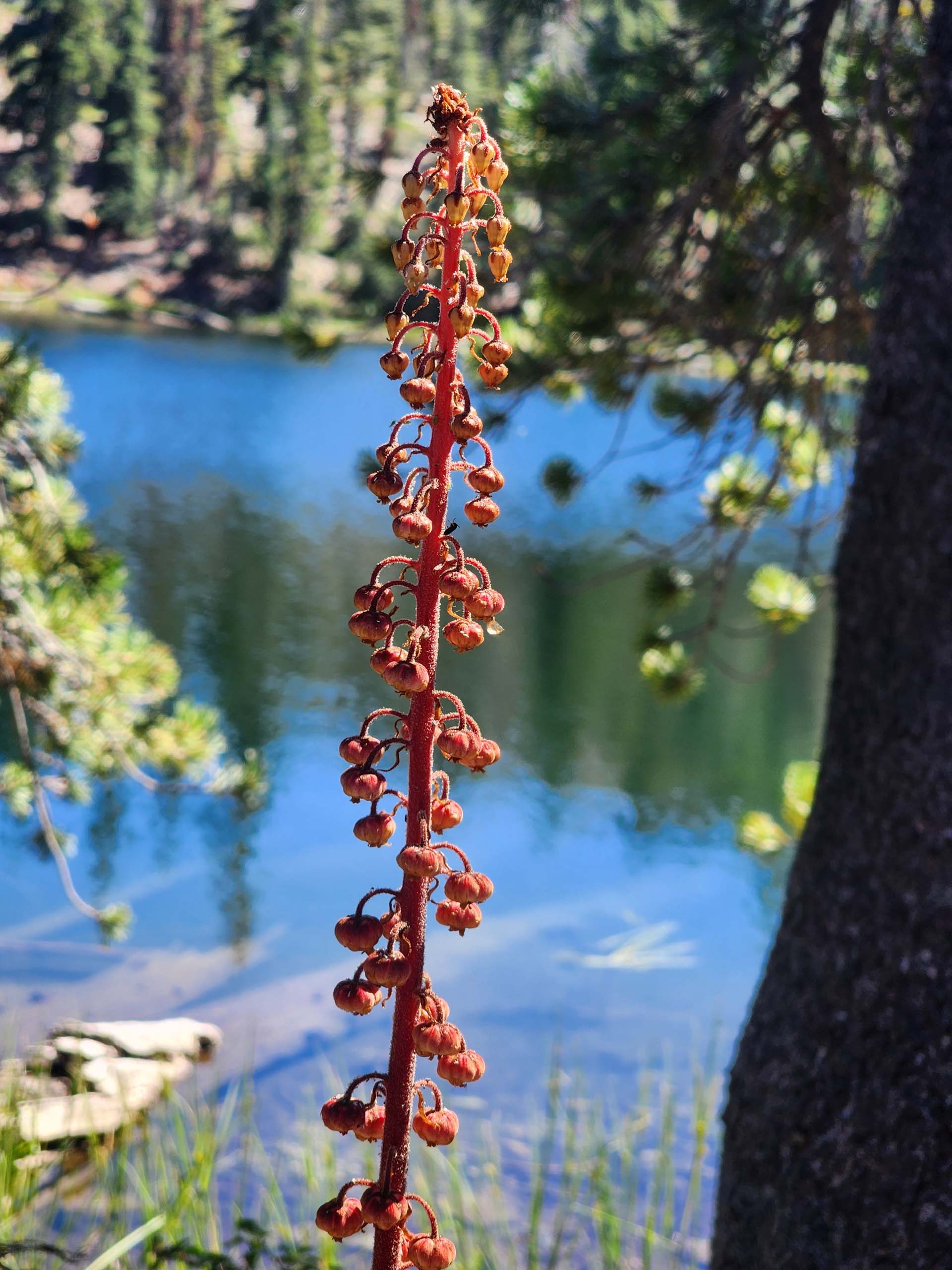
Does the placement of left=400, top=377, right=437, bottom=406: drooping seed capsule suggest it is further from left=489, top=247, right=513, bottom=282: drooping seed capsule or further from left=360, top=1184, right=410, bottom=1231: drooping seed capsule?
left=360, top=1184, right=410, bottom=1231: drooping seed capsule

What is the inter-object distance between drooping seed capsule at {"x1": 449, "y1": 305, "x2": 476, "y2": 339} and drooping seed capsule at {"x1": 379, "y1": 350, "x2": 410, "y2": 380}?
0.04 metres

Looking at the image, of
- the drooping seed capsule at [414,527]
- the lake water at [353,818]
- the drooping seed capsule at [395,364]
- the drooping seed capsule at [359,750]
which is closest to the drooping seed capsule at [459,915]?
the drooping seed capsule at [359,750]

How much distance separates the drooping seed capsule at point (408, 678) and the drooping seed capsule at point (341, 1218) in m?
0.31

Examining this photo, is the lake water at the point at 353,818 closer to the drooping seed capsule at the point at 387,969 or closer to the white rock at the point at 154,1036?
the white rock at the point at 154,1036

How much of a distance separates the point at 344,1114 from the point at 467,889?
0.15 meters

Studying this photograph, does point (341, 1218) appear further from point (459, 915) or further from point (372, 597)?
point (372, 597)

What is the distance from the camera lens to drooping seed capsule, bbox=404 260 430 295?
0.73 m

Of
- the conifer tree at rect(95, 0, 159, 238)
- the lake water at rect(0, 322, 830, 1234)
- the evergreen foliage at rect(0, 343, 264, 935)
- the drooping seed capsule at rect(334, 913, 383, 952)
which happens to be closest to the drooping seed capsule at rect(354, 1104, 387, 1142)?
the drooping seed capsule at rect(334, 913, 383, 952)

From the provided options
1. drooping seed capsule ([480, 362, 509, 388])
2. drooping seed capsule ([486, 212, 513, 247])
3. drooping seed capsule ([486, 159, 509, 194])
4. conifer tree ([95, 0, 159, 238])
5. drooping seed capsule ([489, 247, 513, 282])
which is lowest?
drooping seed capsule ([480, 362, 509, 388])

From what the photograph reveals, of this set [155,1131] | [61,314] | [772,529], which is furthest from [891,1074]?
[61,314]

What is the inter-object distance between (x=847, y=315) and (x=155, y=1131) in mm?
3411

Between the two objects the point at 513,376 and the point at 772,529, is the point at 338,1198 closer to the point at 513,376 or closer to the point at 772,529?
the point at 513,376

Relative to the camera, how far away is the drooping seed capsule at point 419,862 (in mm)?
693

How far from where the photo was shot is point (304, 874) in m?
6.44
